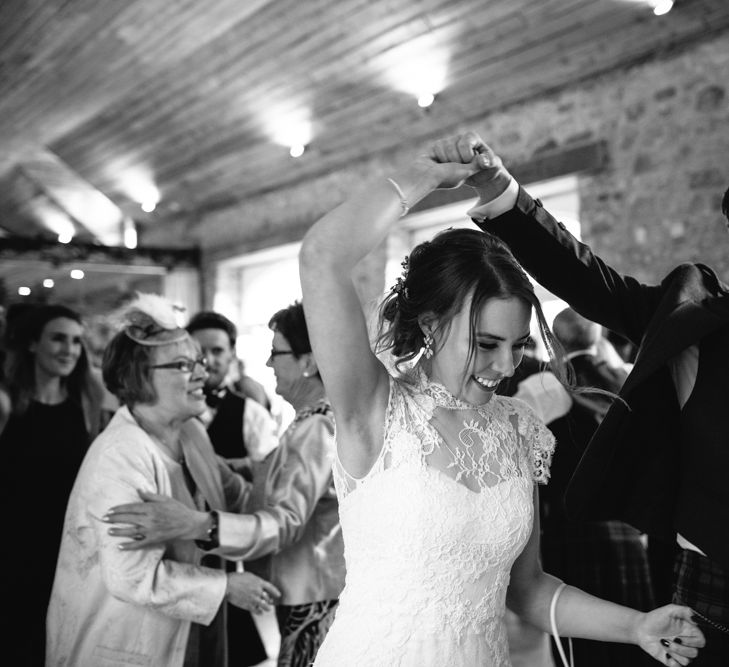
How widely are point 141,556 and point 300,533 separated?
19.6 inches

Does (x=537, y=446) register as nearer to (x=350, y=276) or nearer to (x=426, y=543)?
(x=426, y=543)

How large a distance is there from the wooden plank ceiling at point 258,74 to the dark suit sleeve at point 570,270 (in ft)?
14.4

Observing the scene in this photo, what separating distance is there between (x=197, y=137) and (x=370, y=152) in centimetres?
232

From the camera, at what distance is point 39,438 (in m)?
3.44

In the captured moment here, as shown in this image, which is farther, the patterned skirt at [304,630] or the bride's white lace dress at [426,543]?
the patterned skirt at [304,630]

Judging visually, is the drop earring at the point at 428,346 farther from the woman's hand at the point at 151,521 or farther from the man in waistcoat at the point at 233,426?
the man in waistcoat at the point at 233,426

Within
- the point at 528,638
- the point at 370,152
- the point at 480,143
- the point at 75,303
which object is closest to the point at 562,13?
the point at 370,152

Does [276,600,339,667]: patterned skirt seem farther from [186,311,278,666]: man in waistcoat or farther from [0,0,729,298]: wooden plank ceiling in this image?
[0,0,729,298]: wooden plank ceiling

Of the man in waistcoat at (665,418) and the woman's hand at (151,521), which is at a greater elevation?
the man in waistcoat at (665,418)

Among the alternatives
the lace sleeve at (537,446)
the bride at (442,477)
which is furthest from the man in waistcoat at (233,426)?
the lace sleeve at (537,446)

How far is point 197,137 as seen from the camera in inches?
385

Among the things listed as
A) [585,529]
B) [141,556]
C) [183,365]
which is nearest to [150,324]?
[183,365]

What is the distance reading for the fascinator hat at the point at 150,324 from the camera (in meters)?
2.70

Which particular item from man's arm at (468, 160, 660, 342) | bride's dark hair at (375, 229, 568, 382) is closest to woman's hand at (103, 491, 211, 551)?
bride's dark hair at (375, 229, 568, 382)
